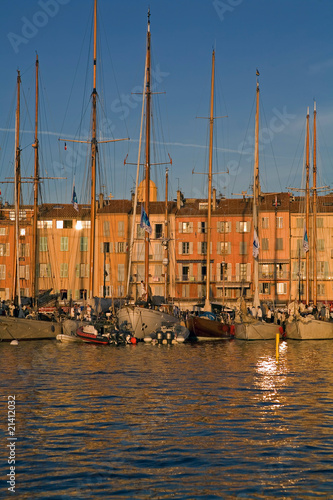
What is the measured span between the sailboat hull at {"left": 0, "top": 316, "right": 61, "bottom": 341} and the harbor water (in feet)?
47.1

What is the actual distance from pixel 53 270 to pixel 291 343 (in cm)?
4402

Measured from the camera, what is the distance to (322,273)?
89.2 metres

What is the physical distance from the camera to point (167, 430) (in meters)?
20.8

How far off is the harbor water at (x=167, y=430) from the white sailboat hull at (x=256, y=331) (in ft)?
60.5

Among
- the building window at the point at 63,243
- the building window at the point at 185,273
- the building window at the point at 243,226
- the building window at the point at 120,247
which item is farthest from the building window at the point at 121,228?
the building window at the point at 243,226

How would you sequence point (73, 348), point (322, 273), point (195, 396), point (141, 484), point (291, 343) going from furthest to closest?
point (322, 273) → point (291, 343) → point (73, 348) → point (195, 396) → point (141, 484)

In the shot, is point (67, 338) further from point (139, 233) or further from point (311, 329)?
point (139, 233)

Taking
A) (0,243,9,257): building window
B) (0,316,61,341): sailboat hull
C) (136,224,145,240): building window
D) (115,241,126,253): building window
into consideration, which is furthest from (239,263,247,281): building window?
(0,316,61,341): sailboat hull

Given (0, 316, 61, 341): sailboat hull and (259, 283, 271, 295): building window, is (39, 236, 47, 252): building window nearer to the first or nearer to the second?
(259, 283, 271, 295): building window

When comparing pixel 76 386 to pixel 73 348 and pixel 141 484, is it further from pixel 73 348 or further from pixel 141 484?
pixel 73 348

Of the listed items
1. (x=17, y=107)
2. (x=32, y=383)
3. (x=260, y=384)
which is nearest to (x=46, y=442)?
(x=32, y=383)

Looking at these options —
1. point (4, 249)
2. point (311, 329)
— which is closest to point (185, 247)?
point (4, 249)

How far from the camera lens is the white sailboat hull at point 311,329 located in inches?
2231

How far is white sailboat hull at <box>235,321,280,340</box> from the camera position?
186 ft
